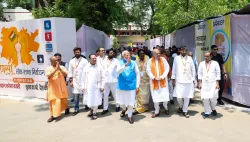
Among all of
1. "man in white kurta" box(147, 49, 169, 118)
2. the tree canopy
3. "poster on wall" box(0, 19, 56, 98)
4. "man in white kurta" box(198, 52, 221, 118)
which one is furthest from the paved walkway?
the tree canopy

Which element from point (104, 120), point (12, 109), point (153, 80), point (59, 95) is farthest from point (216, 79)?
point (12, 109)

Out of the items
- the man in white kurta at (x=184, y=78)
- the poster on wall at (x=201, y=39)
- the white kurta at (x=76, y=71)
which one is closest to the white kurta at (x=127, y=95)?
the man in white kurta at (x=184, y=78)

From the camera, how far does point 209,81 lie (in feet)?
20.3

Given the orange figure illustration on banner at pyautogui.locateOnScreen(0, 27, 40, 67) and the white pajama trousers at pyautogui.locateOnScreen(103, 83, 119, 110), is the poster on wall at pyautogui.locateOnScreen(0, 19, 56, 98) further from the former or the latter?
the white pajama trousers at pyautogui.locateOnScreen(103, 83, 119, 110)

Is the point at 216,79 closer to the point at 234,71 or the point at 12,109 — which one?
the point at 234,71

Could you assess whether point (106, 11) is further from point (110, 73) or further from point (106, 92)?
point (106, 92)

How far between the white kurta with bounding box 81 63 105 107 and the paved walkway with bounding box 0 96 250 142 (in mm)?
452

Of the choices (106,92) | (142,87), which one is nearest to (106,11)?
(106,92)

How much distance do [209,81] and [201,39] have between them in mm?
4055

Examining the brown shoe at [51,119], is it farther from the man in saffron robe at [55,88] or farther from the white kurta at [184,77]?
the white kurta at [184,77]

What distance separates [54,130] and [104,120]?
3.93 feet

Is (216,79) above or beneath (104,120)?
above

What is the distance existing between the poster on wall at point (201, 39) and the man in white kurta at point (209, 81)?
3.12 metres

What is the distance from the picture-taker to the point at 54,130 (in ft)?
18.5
